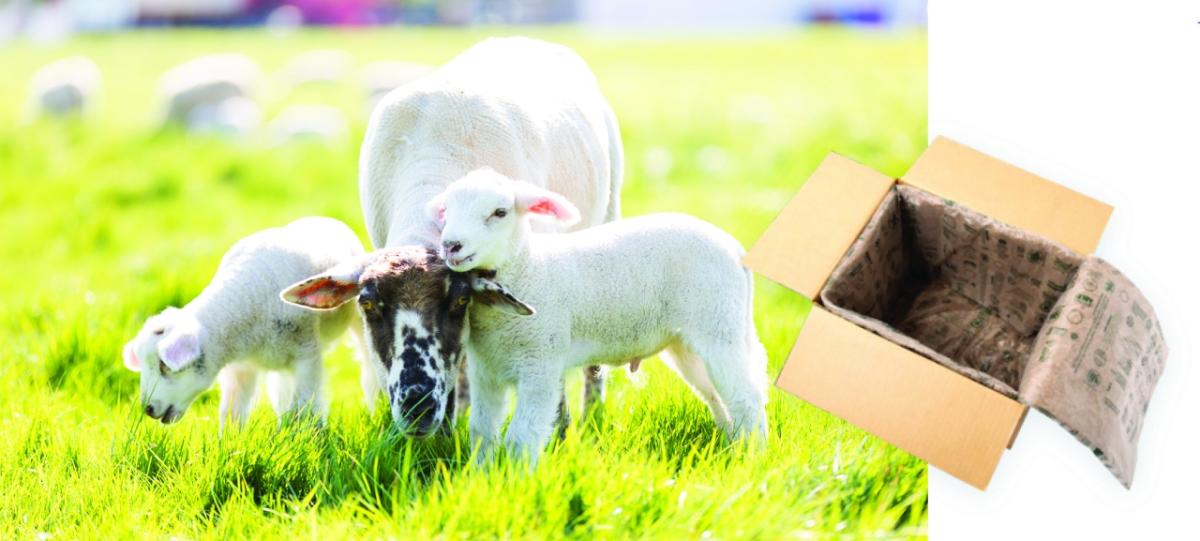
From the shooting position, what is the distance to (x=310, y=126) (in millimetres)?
11367

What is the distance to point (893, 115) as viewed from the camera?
32.3ft

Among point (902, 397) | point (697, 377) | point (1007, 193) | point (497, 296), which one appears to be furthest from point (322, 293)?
point (1007, 193)

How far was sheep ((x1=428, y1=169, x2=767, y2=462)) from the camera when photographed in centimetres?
336

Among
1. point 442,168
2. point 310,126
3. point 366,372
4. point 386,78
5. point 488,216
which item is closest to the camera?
point 488,216

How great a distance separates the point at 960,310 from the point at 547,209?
6.51 ft

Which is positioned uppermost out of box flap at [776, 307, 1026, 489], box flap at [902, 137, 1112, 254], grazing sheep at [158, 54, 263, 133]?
box flap at [902, 137, 1112, 254]

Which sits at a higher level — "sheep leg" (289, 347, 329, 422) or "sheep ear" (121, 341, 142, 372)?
"sheep leg" (289, 347, 329, 422)

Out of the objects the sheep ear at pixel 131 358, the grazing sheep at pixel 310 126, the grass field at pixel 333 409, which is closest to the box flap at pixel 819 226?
the grass field at pixel 333 409

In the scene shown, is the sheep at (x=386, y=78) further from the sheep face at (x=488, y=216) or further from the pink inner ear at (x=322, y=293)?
the sheep face at (x=488, y=216)

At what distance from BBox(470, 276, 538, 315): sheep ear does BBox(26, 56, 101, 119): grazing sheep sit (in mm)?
10542

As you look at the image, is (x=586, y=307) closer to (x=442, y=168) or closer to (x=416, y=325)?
(x=416, y=325)

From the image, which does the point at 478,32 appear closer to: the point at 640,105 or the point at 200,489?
the point at 640,105

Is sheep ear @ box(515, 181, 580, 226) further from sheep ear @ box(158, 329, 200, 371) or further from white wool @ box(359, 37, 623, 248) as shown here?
sheep ear @ box(158, 329, 200, 371)

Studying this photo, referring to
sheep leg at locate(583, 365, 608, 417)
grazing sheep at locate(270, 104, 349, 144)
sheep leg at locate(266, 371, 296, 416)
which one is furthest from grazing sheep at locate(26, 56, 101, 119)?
sheep leg at locate(583, 365, 608, 417)
